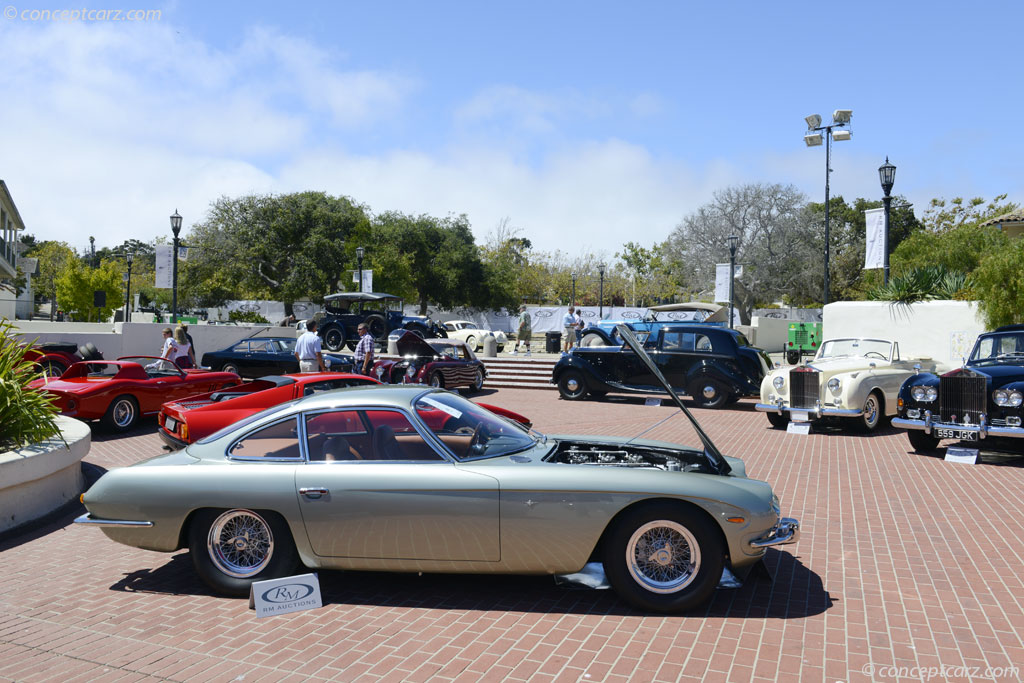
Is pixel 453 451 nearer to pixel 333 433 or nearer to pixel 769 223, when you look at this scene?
pixel 333 433

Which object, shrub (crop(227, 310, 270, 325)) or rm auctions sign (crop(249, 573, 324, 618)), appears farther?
shrub (crop(227, 310, 270, 325))

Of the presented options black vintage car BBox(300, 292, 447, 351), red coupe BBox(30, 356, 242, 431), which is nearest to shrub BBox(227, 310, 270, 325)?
black vintage car BBox(300, 292, 447, 351)

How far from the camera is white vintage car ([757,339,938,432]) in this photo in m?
11.7

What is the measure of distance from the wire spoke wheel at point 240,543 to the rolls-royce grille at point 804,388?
9.97m

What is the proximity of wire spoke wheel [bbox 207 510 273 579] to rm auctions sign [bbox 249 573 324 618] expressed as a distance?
0.63 ft

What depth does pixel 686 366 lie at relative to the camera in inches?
635

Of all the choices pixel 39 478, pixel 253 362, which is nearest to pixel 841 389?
pixel 39 478

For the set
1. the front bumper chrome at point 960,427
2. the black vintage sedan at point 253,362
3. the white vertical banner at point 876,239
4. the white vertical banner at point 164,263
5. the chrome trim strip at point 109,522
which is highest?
the white vertical banner at point 876,239

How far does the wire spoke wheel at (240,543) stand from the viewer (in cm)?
450

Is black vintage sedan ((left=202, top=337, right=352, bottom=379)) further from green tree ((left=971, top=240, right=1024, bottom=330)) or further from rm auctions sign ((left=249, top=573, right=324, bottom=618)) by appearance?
green tree ((left=971, top=240, right=1024, bottom=330))

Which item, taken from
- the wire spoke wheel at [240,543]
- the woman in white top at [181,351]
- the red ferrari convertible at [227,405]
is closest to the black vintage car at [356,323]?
the woman in white top at [181,351]

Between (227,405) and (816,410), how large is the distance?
9.15 meters

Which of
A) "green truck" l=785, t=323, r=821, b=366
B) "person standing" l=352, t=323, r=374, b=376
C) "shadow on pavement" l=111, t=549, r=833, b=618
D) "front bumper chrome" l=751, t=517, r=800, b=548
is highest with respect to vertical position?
"green truck" l=785, t=323, r=821, b=366

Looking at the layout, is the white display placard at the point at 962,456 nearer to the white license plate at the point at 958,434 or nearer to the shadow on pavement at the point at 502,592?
the white license plate at the point at 958,434
